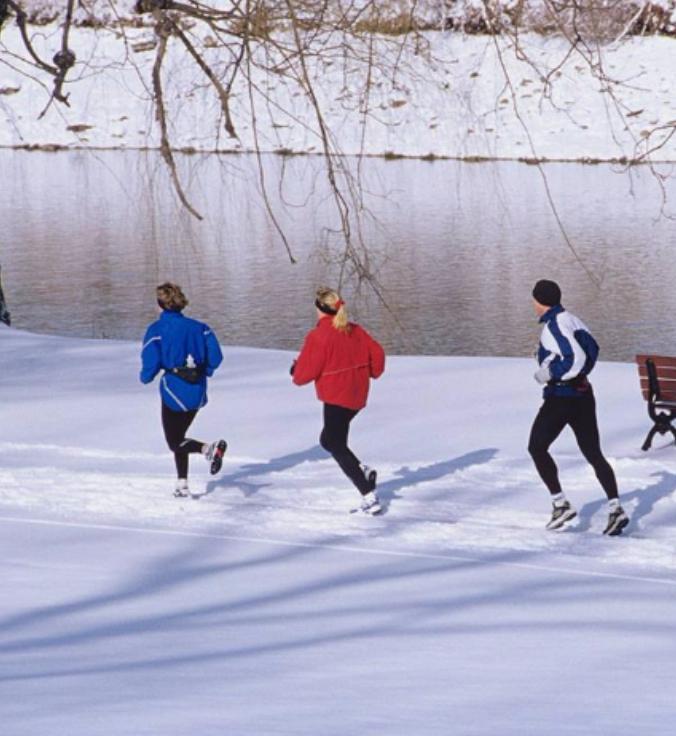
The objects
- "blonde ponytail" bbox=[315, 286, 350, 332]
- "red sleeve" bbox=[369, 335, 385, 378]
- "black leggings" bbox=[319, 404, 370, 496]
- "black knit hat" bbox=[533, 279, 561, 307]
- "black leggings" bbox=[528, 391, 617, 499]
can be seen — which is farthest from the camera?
"black leggings" bbox=[319, 404, 370, 496]

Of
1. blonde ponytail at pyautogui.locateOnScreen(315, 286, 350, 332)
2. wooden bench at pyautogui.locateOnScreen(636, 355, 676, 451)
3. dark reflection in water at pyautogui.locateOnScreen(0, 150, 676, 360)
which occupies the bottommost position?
dark reflection in water at pyautogui.locateOnScreen(0, 150, 676, 360)

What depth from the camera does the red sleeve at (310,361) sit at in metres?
8.80

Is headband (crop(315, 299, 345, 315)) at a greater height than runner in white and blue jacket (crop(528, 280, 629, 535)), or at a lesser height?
greater

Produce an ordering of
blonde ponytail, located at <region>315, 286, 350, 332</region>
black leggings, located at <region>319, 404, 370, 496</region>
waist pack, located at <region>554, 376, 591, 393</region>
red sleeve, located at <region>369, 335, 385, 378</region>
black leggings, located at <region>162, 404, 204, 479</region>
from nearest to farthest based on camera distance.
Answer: waist pack, located at <region>554, 376, 591, 393</region> < blonde ponytail, located at <region>315, 286, 350, 332</region> < red sleeve, located at <region>369, 335, 385, 378</region> < black leggings, located at <region>319, 404, 370, 496</region> < black leggings, located at <region>162, 404, 204, 479</region>

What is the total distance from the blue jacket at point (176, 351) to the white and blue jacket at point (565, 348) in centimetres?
194

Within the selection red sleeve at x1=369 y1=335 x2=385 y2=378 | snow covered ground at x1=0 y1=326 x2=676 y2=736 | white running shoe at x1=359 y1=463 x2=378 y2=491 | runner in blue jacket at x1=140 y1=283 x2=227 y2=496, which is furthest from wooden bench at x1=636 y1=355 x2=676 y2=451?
runner in blue jacket at x1=140 y1=283 x2=227 y2=496

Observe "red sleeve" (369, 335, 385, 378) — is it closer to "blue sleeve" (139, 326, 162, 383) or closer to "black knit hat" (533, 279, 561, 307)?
"black knit hat" (533, 279, 561, 307)

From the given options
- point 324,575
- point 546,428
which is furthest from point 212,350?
point 546,428

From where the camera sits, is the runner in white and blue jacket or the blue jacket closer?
the runner in white and blue jacket

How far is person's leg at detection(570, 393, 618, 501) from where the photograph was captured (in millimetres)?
8625

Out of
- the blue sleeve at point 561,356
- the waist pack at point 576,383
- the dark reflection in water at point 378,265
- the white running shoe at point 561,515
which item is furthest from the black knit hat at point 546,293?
the dark reflection in water at point 378,265

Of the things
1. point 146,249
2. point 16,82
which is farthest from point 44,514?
point 16,82

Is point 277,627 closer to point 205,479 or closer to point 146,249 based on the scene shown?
point 205,479

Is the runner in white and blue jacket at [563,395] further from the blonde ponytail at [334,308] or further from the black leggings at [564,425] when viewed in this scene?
the blonde ponytail at [334,308]
